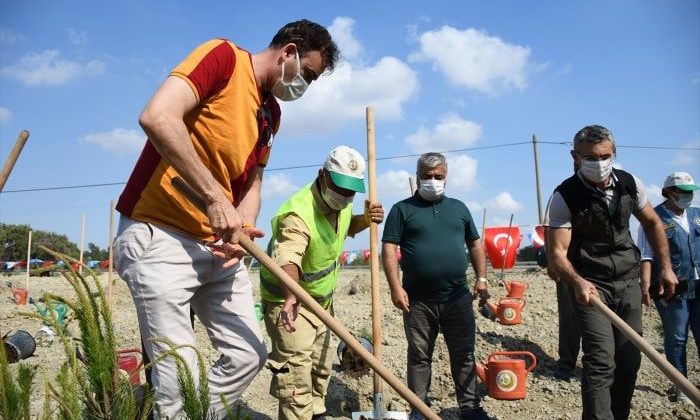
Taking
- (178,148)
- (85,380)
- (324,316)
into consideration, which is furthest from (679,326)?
(85,380)

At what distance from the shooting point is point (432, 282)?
14.2ft

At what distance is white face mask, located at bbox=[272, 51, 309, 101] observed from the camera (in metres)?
2.63

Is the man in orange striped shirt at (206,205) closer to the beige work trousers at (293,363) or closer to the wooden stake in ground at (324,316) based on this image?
the wooden stake in ground at (324,316)

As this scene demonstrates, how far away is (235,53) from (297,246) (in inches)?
59.5

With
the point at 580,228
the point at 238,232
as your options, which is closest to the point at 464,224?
the point at 580,228

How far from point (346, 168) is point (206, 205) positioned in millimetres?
1662

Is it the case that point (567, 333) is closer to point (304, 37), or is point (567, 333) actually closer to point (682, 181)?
point (682, 181)

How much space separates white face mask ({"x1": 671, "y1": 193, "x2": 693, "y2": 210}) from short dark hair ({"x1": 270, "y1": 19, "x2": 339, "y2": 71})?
4008mm

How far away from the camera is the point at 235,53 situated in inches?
93.6

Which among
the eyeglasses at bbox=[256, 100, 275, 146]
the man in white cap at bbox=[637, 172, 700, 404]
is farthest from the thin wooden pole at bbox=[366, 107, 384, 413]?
the man in white cap at bbox=[637, 172, 700, 404]

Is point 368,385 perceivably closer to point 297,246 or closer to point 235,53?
point 297,246

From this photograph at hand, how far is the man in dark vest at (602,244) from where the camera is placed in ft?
11.6

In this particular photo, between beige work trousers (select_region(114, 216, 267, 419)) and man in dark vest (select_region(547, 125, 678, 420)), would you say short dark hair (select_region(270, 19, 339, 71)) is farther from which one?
man in dark vest (select_region(547, 125, 678, 420))

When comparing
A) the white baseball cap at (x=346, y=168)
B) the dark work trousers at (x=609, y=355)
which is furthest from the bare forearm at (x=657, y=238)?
the white baseball cap at (x=346, y=168)
